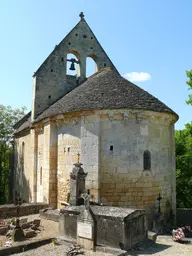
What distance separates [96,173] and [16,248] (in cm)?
482

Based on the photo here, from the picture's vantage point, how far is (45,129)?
14.5m

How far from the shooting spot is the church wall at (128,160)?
38.2 ft

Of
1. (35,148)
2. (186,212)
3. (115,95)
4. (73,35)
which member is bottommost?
(186,212)

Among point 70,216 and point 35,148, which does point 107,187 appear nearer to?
point 70,216

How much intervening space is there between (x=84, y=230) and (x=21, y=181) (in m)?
13.8

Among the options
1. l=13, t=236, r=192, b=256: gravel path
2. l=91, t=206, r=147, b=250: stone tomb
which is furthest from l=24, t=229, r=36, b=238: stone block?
l=91, t=206, r=147, b=250: stone tomb

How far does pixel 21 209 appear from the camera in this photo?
42.1 ft

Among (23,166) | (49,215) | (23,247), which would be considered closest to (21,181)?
(23,166)

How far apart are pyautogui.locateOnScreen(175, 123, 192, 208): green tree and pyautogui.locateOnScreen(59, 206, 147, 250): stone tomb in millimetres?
16718

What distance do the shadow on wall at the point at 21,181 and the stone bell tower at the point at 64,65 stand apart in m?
5.09

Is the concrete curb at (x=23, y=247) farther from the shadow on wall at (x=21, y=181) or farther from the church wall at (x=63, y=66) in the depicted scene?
the church wall at (x=63, y=66)

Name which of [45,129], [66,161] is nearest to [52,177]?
[66,161]

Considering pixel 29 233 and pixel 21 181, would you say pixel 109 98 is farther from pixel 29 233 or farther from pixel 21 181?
pixel 21 181

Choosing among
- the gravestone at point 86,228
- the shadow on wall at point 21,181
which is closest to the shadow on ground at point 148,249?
the gravestone at point 86,228
